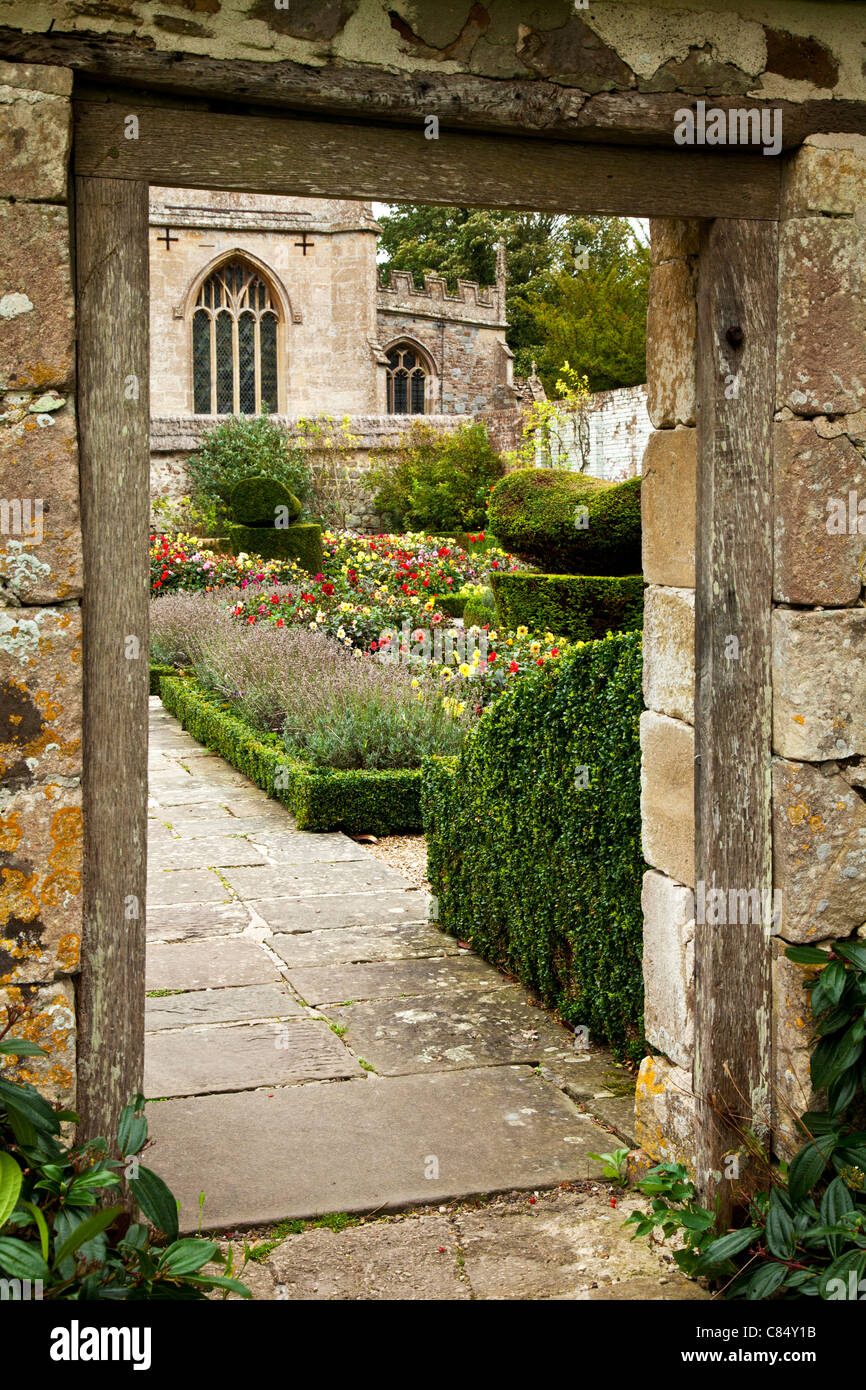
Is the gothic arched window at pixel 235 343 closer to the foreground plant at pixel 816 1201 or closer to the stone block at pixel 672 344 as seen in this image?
the stone block at pixel 672 344

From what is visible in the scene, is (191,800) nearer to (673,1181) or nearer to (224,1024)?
(224,1024)

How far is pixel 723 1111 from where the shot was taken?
2.81 metres

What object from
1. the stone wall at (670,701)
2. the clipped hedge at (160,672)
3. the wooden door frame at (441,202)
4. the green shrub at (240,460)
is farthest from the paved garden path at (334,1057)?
the green shrub at (240,460)

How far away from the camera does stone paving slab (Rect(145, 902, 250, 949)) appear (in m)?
5.15

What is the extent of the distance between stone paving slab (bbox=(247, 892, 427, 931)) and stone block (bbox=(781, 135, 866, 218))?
11.4 feet

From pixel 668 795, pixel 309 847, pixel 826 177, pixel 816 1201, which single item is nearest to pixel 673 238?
pixel 826 177

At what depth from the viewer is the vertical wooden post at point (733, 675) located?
8.89 ft

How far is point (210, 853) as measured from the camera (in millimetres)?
6445

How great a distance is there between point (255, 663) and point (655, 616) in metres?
6.16

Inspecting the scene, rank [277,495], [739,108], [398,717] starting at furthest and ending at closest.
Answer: [277,495] → [398,717] → [739,108]

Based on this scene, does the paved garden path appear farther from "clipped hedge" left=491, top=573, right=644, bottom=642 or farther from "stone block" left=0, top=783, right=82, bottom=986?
"clipped hedge" left=491, top=573, right=644, bottom=642

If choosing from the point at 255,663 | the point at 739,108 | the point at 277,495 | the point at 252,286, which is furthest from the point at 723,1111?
the point at 252,286

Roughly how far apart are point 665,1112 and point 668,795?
31.6 inches

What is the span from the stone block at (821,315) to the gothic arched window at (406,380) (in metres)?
25.6
